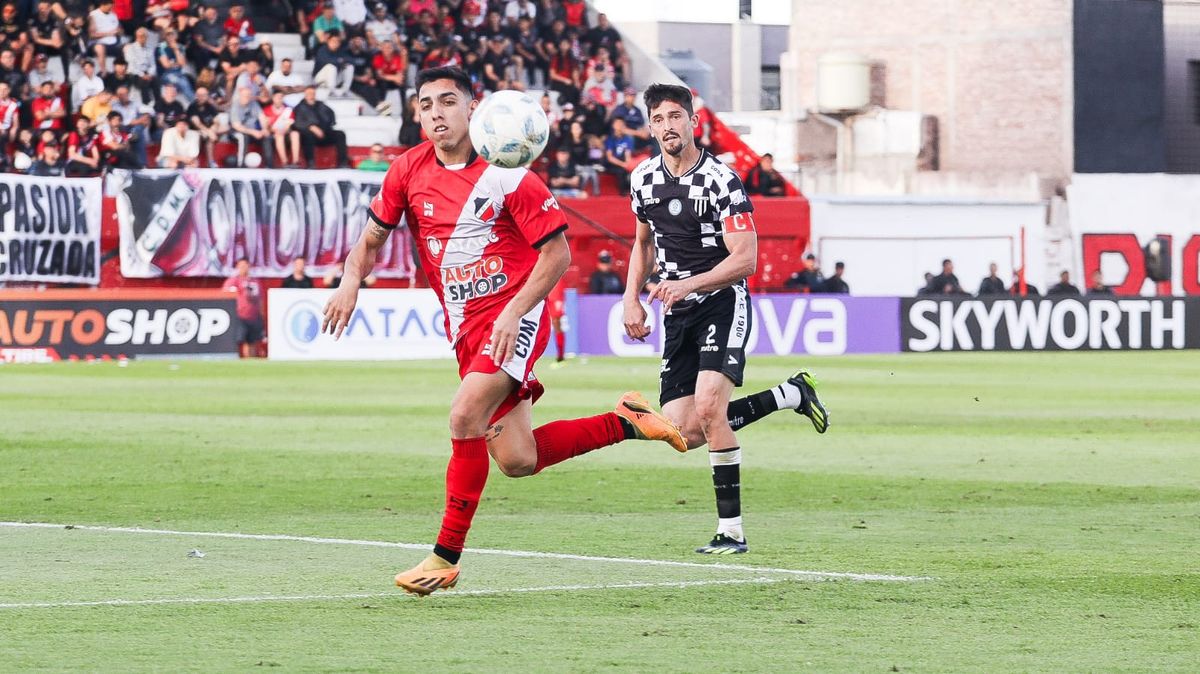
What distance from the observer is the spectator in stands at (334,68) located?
118 feet

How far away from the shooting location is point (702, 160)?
395 inches

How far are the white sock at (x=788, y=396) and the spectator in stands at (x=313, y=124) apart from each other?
23319 mm

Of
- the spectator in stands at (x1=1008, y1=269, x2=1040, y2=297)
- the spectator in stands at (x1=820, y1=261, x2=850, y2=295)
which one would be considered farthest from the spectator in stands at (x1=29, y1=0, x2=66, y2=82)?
the spectator in stands at (x1=1008, y1=269, x2=1040, y2=297)

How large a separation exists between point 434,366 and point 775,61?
38.1 m

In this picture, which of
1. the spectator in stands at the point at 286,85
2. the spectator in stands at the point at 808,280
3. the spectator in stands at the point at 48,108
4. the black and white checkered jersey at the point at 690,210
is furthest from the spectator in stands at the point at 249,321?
the black and white checkered jersey at the point at 690,210

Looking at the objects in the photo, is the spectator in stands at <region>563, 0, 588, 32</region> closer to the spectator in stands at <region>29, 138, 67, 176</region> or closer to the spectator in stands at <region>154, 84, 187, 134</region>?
the spectator in stands at <region>154, 84, 187, 134</region>

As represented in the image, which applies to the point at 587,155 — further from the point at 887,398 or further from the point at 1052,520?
the point at 1052,520

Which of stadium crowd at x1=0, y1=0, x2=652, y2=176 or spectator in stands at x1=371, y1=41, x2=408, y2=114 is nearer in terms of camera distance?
stadium crowd at x1=0, y1=0, x2=652, y2=176

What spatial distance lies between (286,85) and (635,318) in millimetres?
25116

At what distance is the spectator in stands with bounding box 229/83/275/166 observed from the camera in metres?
33.3

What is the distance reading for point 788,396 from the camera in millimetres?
10953

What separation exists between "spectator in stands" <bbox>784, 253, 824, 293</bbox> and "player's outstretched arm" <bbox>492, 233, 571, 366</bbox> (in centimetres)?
2873

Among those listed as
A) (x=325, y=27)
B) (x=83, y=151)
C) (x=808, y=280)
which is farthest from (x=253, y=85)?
(x=808, y=280)

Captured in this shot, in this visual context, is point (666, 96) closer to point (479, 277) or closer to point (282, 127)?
point (479, 277)
